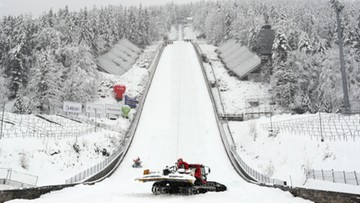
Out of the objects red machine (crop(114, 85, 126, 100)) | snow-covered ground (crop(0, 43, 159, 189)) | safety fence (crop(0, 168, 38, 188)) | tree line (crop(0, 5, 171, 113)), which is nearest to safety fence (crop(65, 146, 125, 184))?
snow-covered ground (crop(0, 43, 159, 189))

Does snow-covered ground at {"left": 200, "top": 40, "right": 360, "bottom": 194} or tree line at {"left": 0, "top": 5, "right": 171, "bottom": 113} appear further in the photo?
tree line at {"left": 0, "top": 5, "right": 171, "bottom": 113}

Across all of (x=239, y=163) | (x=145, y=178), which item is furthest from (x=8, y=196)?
(x=239, y=163)

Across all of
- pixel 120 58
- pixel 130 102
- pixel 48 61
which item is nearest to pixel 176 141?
pixel 130 102

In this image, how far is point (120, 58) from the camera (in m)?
77.8

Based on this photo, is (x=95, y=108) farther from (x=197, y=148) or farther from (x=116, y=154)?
(x=197, y=148)

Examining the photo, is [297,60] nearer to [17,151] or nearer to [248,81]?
[248,81]

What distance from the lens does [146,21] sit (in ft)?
351

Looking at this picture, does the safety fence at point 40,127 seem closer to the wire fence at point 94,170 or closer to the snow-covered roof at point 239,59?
the wire fence at point 94,170

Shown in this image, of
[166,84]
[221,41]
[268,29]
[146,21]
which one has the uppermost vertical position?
[146,21]

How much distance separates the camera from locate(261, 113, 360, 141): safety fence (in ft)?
80.3

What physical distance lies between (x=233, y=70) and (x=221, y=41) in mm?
41600

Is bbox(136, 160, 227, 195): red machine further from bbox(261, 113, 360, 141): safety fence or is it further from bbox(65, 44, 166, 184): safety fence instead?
bbox(261, 113, 360, 141): safety fence

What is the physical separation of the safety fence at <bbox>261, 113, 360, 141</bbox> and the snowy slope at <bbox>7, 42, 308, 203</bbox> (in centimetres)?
707

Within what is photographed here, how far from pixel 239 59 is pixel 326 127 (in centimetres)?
4429
